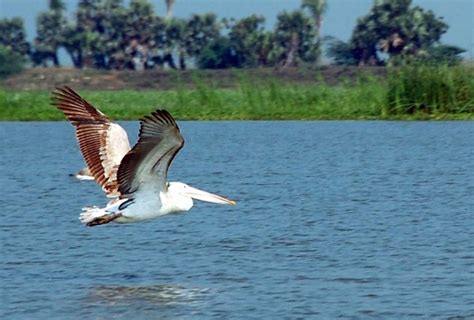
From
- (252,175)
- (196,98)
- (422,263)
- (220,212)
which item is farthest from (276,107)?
(422,263)

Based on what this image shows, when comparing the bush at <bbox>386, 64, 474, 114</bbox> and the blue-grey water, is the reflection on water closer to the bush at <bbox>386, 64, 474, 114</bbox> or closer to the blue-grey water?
the blue-grey water

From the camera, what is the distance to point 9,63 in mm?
57812

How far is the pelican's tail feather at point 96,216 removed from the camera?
32.1ft

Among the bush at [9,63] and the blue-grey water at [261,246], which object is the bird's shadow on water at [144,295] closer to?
the blue-grey water at [261,246]

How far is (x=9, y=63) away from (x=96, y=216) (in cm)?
4891

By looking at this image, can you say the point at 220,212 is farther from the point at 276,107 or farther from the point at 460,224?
the point at 276,107

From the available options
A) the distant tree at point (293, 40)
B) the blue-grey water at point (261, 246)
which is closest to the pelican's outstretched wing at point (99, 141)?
the blue-grey water at point (261, 246)

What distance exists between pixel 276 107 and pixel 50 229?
59.2 ft

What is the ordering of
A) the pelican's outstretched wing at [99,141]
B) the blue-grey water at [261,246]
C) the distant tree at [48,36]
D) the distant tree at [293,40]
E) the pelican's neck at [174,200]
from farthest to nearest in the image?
the distant tree at [48,36] < the distant tree at [293,40] < the pelican's outstretched wing at [99,141] < the pelican's neck at [174,200] < the blue-grey water at [261,246]

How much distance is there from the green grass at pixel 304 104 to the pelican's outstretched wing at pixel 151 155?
60.0ft

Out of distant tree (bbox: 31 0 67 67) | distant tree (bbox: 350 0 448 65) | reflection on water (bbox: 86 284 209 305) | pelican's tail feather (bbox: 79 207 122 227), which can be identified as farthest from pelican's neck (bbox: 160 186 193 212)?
distant tree (bbox: 31 0 67 67)

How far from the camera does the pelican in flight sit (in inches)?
351

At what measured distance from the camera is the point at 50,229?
13.5 m

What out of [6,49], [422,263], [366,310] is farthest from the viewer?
[6,49]
